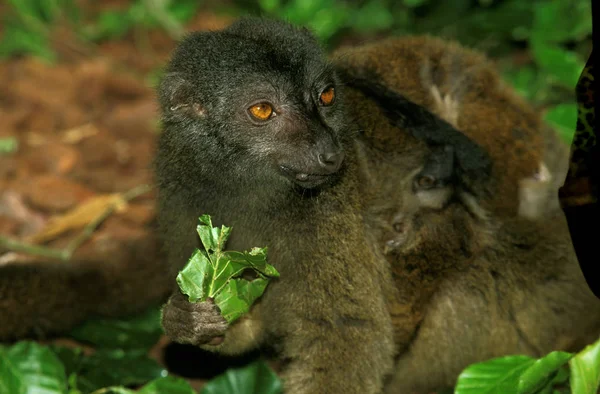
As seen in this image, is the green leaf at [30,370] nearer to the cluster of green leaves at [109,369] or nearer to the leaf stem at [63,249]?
the cluster of green leaves at [109,369]

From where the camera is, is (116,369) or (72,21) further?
(72,21)

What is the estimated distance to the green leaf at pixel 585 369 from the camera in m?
4.29

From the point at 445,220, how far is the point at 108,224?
3.41 metres

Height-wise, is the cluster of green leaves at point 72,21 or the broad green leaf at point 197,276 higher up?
the cluster of green leaves at point 72,21

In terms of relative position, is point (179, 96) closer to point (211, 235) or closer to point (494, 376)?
point (211, 235)

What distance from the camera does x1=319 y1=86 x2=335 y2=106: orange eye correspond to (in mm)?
4680

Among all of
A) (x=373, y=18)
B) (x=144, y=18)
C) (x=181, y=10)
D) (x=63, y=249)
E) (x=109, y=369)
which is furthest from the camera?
(x=144, y=18)

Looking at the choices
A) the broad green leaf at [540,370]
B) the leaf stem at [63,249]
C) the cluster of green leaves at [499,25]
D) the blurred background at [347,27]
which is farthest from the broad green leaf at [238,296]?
the cluster of green leaves at [499,25]

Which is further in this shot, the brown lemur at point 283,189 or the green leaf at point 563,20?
the green leaf at point 563,20

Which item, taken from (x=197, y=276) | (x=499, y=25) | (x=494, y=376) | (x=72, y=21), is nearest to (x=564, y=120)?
(x=494, y=376)

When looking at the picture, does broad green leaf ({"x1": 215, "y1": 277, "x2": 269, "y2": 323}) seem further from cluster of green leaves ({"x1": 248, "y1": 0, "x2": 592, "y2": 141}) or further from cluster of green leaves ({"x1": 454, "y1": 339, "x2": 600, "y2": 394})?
cluster of green leaves ({"x1": 248, "y1": 0, "x2": 592, "y2": 141})

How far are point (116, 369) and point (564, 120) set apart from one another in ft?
12.0

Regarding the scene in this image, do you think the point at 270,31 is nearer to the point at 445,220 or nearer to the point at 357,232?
the point at 357,232

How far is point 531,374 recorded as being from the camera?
455cm
